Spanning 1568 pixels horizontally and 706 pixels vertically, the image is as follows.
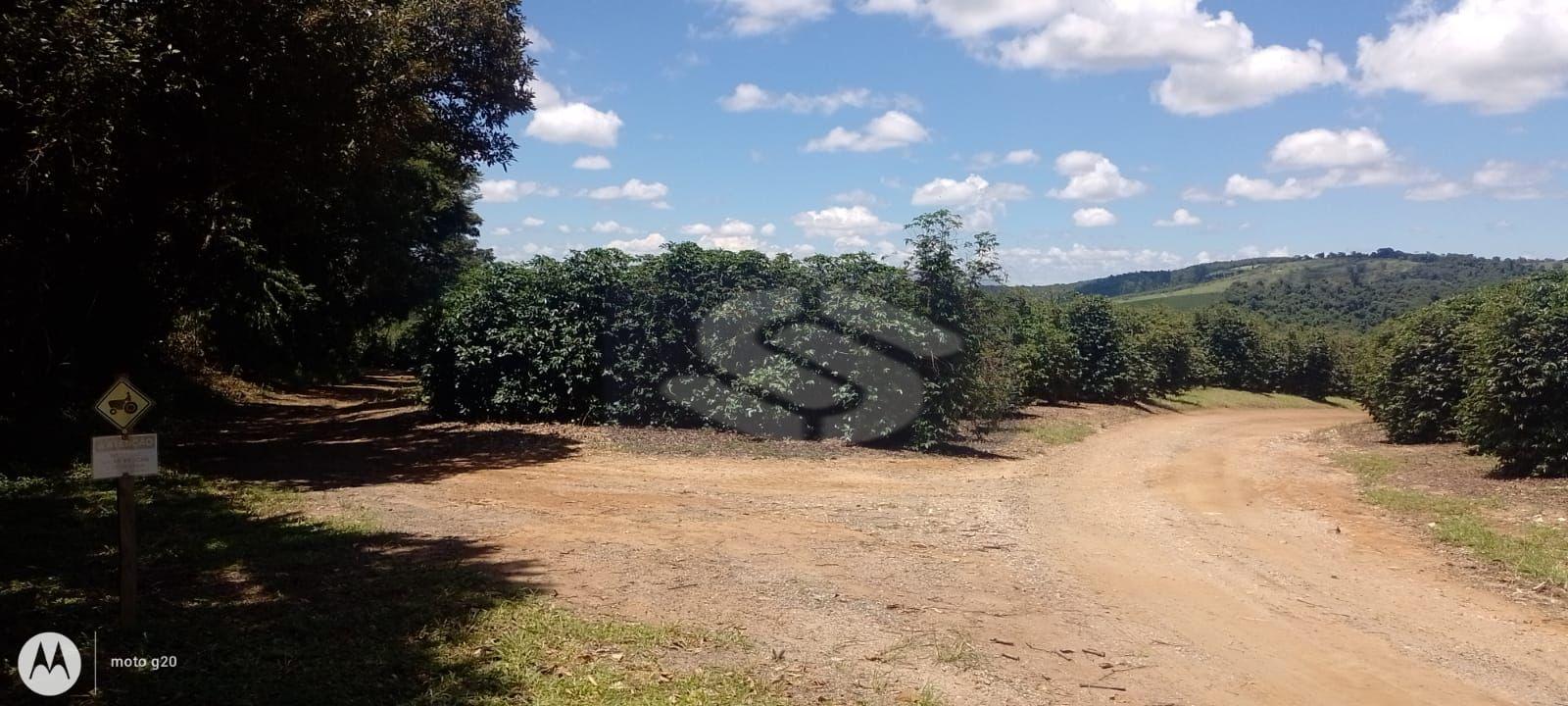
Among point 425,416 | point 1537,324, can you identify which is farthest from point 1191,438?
point 425,416

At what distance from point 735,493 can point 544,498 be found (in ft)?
7.02

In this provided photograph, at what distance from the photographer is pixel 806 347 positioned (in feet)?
51.7

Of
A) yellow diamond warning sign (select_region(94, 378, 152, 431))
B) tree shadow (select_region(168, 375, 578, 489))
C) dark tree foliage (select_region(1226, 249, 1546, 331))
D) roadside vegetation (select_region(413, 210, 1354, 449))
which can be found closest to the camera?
yellow diamond warning sign (select_region(94, 378, 152, 431))

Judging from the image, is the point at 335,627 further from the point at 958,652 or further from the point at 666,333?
the point at 666,333

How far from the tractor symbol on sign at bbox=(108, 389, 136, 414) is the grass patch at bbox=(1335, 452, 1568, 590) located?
1033 centimetres

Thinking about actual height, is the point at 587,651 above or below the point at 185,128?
below

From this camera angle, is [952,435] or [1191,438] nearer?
[952,435]

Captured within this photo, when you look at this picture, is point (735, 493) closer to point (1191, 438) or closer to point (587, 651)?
point (587, 651)

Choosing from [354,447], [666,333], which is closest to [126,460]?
[354,447]

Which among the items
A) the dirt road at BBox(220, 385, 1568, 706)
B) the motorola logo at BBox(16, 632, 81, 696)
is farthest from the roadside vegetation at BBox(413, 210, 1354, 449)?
the motorola logo at BBox(16, 632, 81, 696)

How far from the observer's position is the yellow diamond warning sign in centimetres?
554

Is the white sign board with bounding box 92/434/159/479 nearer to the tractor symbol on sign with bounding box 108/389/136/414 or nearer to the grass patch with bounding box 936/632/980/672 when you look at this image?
the tractor symbol on sign with bounding box 108/389/136/414

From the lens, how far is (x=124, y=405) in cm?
563

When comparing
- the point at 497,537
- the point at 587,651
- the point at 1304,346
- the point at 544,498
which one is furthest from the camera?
the point at 1304,346
